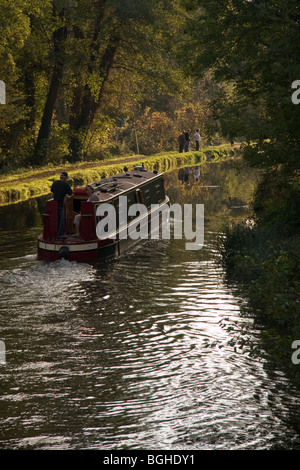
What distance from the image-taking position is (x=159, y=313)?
12.3 meters

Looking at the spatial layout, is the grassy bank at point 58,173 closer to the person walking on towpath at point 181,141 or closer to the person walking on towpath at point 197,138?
the person walking on towpath at point 181,141

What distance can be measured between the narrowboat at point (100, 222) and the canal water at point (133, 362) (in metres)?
0.34

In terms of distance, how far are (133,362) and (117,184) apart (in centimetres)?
862

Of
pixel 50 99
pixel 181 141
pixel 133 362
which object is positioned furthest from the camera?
pixel 181 141

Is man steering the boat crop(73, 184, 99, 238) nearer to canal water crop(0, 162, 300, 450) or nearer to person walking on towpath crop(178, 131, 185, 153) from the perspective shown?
canal water crop(0, 162, 300, 450)

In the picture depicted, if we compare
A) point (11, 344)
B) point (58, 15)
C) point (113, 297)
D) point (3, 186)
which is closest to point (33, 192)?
point (3, 186)

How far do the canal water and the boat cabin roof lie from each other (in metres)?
1.62

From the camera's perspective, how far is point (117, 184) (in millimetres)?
17906

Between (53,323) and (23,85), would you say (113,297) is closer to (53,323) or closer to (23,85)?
(53,323)
